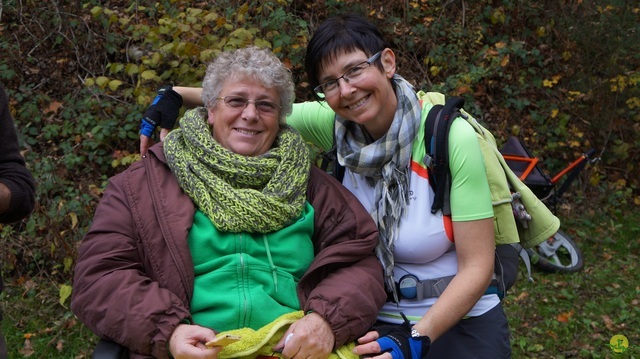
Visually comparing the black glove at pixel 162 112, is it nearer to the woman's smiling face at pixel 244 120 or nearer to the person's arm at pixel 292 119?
the person's arm at pixel 292 119

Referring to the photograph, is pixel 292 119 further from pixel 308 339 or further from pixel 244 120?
pixel 308 339

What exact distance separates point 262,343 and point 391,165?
78 centimetres

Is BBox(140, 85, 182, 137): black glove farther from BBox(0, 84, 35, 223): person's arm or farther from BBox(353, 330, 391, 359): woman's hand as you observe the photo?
BBox(353, 330, 391, 359): woman's hand

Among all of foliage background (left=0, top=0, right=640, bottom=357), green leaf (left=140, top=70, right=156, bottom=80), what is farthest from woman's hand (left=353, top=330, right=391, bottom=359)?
green leaf (left=140, top=70, right=156, bottom=80)

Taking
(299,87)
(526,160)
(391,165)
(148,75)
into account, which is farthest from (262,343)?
(299,87)

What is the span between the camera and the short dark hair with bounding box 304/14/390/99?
2498mm

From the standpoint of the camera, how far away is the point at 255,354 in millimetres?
2254

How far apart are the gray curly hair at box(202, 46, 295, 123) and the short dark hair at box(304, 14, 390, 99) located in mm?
143

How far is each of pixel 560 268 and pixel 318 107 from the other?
12.9 ft

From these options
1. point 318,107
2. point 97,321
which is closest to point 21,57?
point 318,107

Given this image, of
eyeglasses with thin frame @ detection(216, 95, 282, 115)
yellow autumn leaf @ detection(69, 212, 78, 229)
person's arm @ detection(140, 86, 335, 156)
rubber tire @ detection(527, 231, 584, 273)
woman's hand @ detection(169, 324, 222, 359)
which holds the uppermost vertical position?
eyeglasses with thin frame @ detection(216, 95, 282, 115)

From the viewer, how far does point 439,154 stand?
2.32 meters

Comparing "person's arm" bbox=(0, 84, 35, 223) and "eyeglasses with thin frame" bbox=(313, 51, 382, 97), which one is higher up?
"eyeglasses with thin frame" bbox=(313, 51, 382, 97)

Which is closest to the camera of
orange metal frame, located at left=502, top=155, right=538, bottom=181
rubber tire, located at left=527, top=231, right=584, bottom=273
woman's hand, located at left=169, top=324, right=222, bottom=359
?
woman's hand, located at left=169, top=324, right=222, bottom=359
